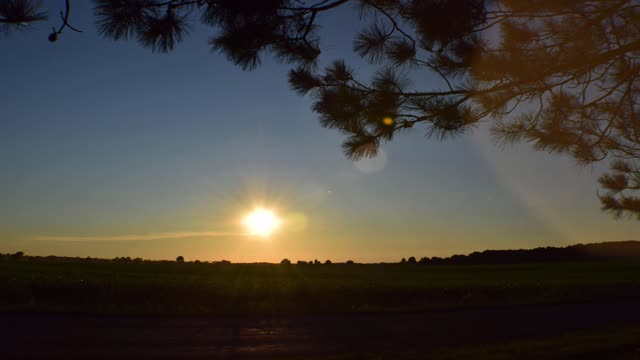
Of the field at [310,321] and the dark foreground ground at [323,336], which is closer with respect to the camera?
the dark foreground ground at [323,336]

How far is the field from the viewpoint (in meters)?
8.68

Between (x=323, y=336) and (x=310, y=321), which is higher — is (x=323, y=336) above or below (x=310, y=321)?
below

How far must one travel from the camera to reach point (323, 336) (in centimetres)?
1032

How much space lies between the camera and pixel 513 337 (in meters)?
10.8

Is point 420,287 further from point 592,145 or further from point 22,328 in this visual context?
point 22,328

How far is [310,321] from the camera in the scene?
12453 millimetres

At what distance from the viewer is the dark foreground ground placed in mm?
8204

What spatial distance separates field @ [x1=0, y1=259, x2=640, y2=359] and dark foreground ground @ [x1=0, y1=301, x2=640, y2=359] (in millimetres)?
22

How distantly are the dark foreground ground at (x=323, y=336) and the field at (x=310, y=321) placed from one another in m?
0.02

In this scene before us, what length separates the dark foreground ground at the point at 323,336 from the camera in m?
8.20

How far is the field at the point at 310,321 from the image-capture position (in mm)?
8680

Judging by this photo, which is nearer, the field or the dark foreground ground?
the dark foreground ground

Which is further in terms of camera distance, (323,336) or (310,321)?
(310,321)

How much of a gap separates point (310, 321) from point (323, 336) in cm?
217
